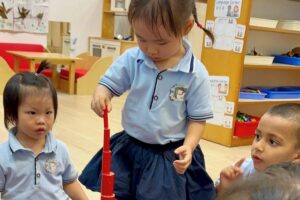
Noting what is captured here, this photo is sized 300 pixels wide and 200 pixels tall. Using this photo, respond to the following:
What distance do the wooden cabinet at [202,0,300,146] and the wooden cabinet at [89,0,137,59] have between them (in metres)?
2.18

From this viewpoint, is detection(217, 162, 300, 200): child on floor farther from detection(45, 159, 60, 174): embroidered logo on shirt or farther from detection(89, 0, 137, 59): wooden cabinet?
detection(89, 0, 137, 59): wooden cabinet

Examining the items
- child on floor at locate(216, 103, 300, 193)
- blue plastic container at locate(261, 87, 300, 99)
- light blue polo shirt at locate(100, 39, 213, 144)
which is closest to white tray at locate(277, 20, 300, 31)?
blue plastic container at locate(261, 87, 300, 99)

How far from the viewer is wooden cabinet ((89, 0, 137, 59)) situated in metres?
5.30

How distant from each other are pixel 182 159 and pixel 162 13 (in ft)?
1.11

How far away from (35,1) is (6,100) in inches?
165

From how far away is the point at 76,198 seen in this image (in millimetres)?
1334

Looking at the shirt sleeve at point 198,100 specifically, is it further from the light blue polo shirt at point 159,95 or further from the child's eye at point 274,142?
the child's eye at point 274,142

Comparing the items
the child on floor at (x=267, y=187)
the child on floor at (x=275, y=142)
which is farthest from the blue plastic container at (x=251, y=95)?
the child on floor at (x=267, y=187)

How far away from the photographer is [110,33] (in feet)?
18.9

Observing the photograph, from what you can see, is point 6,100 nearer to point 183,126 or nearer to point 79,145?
point 183,126

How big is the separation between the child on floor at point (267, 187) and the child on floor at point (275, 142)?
0.66m

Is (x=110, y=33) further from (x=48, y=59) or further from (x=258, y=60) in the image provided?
(x=258, y=60)

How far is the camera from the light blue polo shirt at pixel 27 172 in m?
1.12

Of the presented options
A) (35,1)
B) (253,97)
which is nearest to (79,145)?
(253,97)
